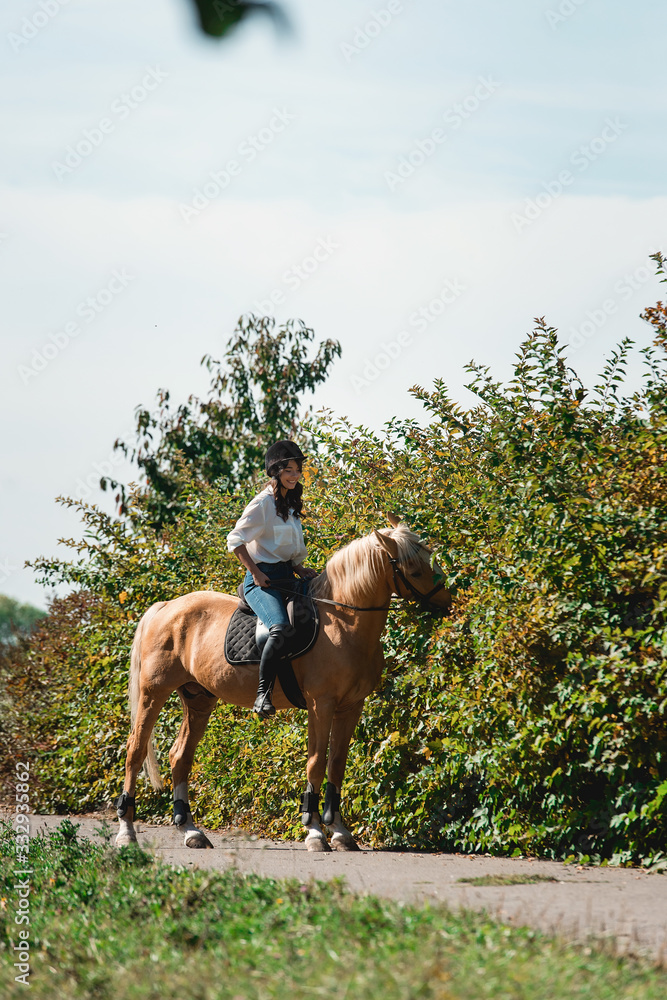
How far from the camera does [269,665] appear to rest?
24.3 ft

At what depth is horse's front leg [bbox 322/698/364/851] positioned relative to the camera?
742 cm

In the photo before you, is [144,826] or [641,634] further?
[144,826]

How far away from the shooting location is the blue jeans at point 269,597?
292 inches

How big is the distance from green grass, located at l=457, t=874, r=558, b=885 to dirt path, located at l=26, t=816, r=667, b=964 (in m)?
0.02

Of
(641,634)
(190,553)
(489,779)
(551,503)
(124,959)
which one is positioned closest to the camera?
(124,959)

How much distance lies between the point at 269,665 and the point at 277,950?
354 centimetres

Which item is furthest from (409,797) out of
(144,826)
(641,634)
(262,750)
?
(144,826)

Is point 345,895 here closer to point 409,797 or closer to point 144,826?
point 409,797

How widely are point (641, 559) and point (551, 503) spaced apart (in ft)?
2.11

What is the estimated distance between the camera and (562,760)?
20.7ft

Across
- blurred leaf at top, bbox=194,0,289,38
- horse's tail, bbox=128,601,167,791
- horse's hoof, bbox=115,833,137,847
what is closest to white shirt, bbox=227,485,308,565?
horse's tail, bbox=128,601,167,791

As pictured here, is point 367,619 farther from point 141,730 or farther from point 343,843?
point 141,730

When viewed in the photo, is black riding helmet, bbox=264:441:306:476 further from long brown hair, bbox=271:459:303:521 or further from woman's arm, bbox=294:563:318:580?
woman's arm, bbox=294:563:318:580

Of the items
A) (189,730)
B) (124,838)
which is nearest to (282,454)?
(189,730)
